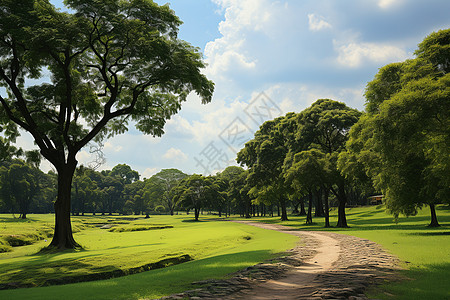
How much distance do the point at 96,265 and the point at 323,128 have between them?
3408 centimetres

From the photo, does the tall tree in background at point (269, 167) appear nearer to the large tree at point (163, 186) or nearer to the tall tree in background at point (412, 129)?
the tall tree in background at point (412, 129)

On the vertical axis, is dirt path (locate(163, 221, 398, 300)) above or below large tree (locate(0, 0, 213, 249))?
below

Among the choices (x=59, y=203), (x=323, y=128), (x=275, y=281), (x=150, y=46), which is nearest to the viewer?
(x=275, y=281)

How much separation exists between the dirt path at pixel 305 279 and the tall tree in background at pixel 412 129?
7.64 metres

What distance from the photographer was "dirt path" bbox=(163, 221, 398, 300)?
840cm

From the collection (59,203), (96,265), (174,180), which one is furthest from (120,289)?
(174,180)

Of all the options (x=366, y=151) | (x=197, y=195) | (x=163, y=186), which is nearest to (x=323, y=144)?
(x=366, y=151)

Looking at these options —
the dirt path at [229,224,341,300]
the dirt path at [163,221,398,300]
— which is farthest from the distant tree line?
the dirt path at [229,224,341,300]

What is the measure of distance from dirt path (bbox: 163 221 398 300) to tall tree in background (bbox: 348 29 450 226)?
7636mm

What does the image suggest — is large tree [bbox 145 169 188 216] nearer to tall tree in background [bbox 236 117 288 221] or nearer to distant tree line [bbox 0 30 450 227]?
distant tree line [bbox 0 30 450 227]

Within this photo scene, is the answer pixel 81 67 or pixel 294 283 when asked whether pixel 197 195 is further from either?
pixel 294 283

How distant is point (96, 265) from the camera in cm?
1504

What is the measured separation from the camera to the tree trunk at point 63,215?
24062mm

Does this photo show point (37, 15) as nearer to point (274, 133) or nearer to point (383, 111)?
point (383, 111)
